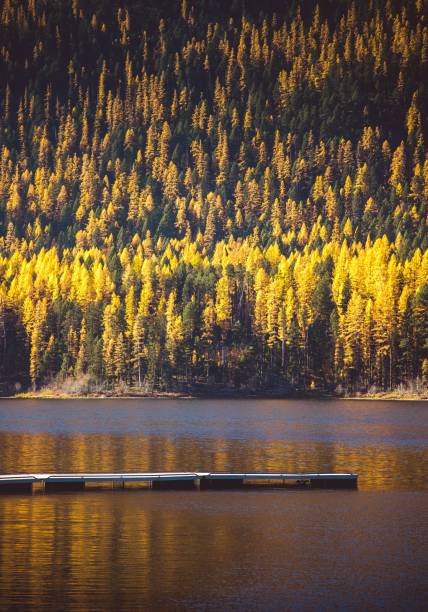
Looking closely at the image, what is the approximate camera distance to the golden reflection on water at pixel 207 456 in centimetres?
7031

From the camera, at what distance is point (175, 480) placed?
204 feet

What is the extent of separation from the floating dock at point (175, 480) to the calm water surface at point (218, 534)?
1782mm

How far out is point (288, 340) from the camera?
197 metres

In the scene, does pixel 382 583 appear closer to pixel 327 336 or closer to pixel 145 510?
pixel 145 510

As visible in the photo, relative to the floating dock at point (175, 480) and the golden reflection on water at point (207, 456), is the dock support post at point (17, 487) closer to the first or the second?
the floating dock at point (175, 480)

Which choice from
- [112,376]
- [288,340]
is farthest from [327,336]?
[112,376]

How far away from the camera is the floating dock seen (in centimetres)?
6016

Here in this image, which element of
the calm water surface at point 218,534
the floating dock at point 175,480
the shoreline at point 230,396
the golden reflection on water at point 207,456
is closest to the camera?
the calm water surface at point 218,534

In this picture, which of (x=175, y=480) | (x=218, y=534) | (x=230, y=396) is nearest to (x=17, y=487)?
(x=175, y=480)

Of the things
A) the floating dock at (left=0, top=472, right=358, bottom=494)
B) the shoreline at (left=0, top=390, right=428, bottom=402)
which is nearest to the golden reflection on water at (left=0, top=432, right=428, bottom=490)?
the floating dock at (left=0, top=472, right=358, bottom=494)

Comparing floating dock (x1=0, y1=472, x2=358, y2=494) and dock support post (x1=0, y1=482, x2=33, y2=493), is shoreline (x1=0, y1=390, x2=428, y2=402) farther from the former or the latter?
dock support post (x1=0, y1=482, x2=33, y2=493)

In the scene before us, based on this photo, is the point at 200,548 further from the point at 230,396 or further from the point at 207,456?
the point at 230,396

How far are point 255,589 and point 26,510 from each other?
17098 millimetres

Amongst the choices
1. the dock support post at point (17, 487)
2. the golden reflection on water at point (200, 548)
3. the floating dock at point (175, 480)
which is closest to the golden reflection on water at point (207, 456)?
the floating dock at point (175, 480)
